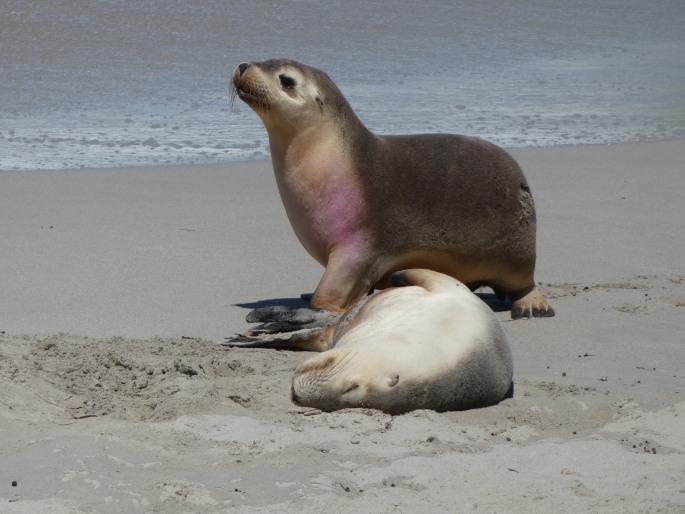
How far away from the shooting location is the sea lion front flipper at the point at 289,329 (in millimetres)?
5555

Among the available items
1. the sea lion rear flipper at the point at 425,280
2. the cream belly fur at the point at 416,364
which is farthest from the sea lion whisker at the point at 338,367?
→ the sea lion rear flipper at the point at 425,280

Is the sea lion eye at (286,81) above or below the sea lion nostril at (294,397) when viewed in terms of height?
above

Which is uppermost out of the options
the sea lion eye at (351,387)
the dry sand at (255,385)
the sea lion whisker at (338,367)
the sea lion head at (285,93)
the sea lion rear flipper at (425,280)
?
the sea lion head at (285,93)

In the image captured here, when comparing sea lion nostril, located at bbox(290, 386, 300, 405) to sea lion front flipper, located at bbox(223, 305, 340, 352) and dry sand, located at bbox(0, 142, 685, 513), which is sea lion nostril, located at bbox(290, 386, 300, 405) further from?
sea lion front flipper, located at bbox(223, 305, 340, 352)

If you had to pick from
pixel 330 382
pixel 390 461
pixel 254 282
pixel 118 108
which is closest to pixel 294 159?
pixel 254 282

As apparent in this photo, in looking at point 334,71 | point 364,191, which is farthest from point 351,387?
point 334,71

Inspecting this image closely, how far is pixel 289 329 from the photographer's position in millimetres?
5754

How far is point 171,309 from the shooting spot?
6254 mm

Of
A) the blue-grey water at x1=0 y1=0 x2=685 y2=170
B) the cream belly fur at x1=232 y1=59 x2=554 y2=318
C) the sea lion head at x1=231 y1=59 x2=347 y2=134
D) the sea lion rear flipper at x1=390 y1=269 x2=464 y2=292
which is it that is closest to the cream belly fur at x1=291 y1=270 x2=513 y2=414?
the sea lion rear flipper at x1=390 y1=269 x2=464 y2=292

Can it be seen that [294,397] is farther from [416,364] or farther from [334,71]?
[334,71]

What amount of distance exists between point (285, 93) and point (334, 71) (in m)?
8.89

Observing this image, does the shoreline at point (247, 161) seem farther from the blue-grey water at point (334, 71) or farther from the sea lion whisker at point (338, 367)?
the sea lion whisker at point (338, 367)

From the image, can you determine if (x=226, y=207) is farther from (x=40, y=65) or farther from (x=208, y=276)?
(x=40, y=65)

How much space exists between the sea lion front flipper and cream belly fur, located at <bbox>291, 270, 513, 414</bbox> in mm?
549
